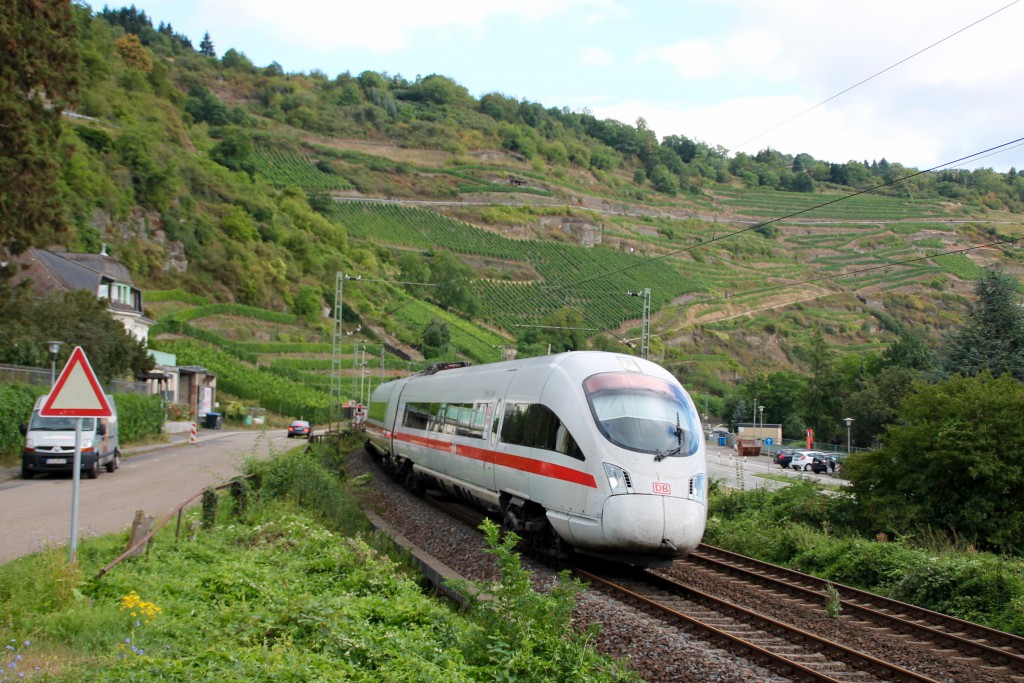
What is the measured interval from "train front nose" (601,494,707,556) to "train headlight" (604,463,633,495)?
92 millimetres

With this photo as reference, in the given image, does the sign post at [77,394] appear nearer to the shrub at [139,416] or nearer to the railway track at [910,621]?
the railway track at [910,621]

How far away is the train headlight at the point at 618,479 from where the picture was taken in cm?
1218

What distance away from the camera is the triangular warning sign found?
1024 cm

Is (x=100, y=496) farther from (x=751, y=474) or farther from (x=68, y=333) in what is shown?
(x=751, y=474)

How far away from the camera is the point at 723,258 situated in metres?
148

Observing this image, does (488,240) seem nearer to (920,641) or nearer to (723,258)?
(723,258)

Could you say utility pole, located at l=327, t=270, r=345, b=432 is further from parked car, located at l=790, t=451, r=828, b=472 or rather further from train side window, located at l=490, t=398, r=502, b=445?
train side window, located at l=490, t=398, r=502, b=445

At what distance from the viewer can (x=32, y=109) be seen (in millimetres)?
25422

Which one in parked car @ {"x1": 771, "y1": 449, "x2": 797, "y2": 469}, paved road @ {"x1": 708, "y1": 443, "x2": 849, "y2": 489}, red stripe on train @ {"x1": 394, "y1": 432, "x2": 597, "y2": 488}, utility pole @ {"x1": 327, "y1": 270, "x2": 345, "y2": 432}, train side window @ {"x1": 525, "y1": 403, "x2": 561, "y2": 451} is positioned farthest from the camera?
parked car @ {"x1": 771, "y1": 449, "x2": 797, "y2": 469}

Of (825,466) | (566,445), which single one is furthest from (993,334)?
(566,445)

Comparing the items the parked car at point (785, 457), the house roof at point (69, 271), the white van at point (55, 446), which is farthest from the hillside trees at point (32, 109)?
the parked car at point (785, 457)

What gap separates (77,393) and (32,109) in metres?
18.6

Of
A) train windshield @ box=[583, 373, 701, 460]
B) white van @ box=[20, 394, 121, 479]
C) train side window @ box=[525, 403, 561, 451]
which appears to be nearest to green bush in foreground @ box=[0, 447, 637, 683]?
train side window @ box=[525, 403, 561, 451]

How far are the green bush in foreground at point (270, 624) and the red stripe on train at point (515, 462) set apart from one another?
2.91 meters
